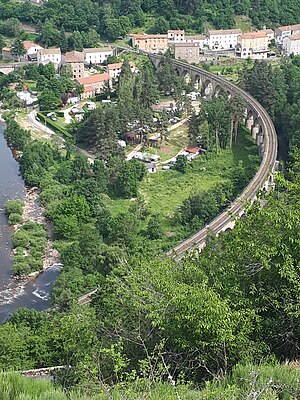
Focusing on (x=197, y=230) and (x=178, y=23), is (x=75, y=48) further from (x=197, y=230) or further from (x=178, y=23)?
(x=197, y=230)

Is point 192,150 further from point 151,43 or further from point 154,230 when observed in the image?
point 151,43

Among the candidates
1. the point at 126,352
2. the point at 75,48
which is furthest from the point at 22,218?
the point at 75,48

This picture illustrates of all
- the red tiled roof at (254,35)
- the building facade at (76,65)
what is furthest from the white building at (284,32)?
the building facade at (76,65)

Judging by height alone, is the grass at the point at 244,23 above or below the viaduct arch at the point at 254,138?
above

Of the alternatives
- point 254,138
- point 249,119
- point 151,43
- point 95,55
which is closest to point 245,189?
point 254,138

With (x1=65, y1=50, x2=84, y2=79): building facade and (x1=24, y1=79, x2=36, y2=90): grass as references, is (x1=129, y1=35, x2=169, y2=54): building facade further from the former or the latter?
(x1=24, y1=79, x2=36, y2=90): grass

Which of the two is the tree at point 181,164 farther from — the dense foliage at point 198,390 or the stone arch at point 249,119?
the dense foliage at point 198,390
